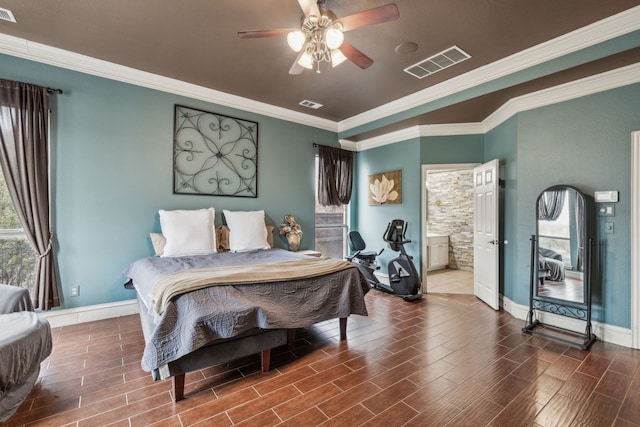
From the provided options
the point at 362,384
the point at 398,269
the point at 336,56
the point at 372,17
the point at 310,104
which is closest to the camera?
the point at 372,17

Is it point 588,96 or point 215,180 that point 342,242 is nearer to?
point 215,180

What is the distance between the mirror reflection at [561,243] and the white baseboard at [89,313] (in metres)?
5.07

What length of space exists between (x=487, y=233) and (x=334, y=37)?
11.7ft

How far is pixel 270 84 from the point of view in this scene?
162 inches

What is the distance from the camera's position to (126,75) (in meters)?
3.68

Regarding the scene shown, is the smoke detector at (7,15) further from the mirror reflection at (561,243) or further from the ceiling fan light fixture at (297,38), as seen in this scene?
the mirror reflection at (561,243)

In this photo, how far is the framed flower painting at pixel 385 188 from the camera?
539cm

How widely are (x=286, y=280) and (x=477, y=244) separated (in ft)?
11.7

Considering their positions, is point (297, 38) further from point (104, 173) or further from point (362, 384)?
point (104, 173)

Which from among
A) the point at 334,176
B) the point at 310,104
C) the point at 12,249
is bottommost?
the point at 12,249

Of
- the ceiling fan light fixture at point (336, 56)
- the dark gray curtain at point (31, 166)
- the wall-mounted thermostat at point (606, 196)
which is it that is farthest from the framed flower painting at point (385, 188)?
the dark gray curtain at point (31, 166)

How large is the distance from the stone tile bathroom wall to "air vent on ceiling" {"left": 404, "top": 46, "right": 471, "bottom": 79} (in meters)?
3.71

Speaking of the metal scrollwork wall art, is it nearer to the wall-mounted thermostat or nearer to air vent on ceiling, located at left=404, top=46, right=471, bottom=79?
air vent on ceiling, located at left=404, top=46, right=471, bottom=79

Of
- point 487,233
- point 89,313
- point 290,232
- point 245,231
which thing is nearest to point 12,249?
point 89,313
